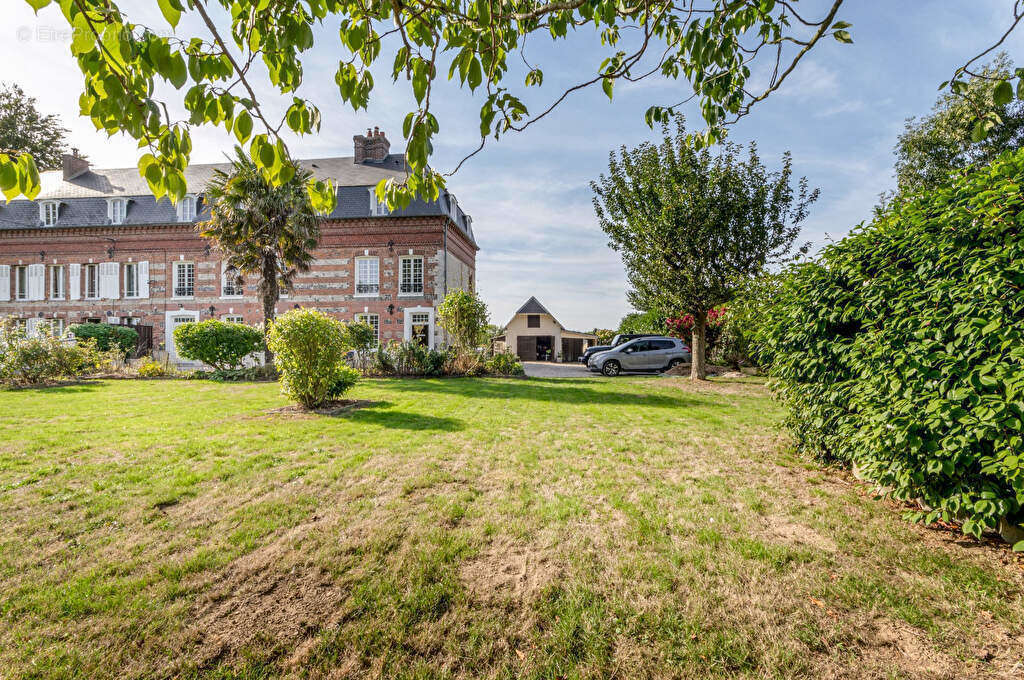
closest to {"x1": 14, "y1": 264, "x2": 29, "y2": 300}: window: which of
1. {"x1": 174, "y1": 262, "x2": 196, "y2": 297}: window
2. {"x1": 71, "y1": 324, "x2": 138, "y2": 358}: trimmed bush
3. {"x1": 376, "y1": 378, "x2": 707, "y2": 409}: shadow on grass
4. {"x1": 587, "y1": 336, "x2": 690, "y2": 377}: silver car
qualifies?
{"x1": 174, "y1": 262, "x2": 196, "y2": 297}: window

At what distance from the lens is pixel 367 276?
22562 mm

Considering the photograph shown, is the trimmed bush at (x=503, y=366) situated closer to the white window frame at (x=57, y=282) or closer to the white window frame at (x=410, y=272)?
the white window frame at (x=410, y=272)

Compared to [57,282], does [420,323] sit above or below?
below

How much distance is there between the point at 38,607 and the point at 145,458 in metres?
3.05

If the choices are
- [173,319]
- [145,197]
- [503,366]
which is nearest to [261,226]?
[503,366]

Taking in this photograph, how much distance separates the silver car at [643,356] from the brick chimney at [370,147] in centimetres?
1769

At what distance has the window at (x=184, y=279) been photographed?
23.2 m

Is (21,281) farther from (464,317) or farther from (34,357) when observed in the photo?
(464,317)

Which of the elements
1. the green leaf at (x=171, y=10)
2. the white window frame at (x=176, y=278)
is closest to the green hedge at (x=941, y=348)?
the green leaf at (x=171, y=10)

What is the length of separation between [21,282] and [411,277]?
22.6 m

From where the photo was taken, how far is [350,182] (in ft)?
77.2

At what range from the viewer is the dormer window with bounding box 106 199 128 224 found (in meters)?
23.6

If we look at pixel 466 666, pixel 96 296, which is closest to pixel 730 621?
pixel 466 666

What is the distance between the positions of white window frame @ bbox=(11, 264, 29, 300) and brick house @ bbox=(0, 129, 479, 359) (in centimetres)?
6
